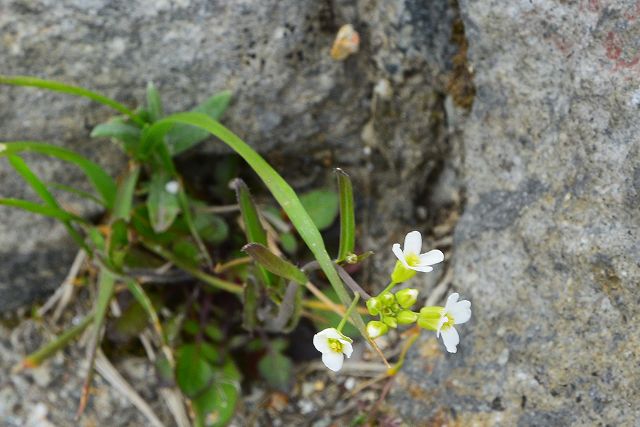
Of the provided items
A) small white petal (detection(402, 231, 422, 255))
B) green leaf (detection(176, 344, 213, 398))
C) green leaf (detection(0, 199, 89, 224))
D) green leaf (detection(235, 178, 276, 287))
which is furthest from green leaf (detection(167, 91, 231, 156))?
small white petal (detection(402, 231, 422, 255))

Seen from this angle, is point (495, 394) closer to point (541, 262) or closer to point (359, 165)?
point (541, 262)

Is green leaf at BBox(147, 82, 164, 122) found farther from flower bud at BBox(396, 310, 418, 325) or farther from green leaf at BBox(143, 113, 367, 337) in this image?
flower bud at BBox(396, 310, 418, 325)

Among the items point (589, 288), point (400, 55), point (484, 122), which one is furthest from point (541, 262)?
point (400, 55)

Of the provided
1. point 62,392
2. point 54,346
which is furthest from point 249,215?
point 62,392

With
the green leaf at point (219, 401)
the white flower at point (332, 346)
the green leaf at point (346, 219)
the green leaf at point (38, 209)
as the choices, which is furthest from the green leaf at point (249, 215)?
the green leaf at point (219, 401)

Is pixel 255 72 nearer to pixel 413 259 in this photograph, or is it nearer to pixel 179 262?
pixel 179 262

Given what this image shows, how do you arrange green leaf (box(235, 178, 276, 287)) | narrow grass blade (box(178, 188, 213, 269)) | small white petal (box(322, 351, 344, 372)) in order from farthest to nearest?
narrow grass blade (box(178, 188, 213, 269)) → green leaf (box(235, 178, 276, 287)) → small white petal (box(322, 351, 344, 372))

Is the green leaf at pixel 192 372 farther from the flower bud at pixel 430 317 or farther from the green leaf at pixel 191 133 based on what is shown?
the flower bud at pixel 430 317
